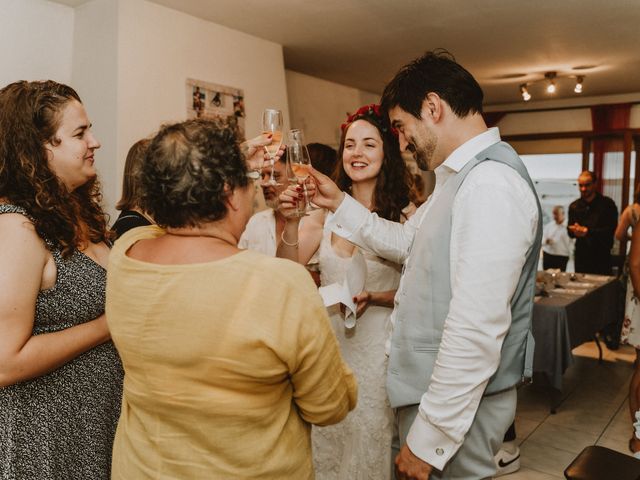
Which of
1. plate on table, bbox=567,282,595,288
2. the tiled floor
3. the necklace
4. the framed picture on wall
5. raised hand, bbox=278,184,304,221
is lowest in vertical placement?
the tiled floor

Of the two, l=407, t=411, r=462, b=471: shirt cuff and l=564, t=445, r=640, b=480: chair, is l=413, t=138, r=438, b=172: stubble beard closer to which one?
l=407, t=411, r=462, b=471: shirt cuff

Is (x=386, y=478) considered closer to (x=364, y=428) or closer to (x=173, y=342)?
(x=364, y=428)

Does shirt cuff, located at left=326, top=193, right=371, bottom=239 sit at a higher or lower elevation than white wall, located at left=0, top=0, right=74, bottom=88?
lower

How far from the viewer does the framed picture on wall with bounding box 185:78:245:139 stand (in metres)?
3.99

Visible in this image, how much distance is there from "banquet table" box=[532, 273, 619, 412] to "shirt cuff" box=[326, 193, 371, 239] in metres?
2.25

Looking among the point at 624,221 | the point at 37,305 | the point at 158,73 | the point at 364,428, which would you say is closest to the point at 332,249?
the point at 364,428

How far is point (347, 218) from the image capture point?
1857mm

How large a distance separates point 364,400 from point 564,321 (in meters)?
2.14

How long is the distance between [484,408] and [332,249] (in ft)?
3.29

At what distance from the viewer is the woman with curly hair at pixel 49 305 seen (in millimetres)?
1245

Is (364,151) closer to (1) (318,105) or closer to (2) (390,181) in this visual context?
(2) (390,181)

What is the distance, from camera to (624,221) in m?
5.20

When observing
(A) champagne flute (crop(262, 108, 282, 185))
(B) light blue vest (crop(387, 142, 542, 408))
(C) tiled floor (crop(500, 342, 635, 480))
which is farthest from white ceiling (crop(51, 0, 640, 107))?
(C) tiled floor (crop(500, 342, 635, 480))

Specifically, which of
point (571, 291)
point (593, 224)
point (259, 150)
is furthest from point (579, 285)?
point (259, 150)
